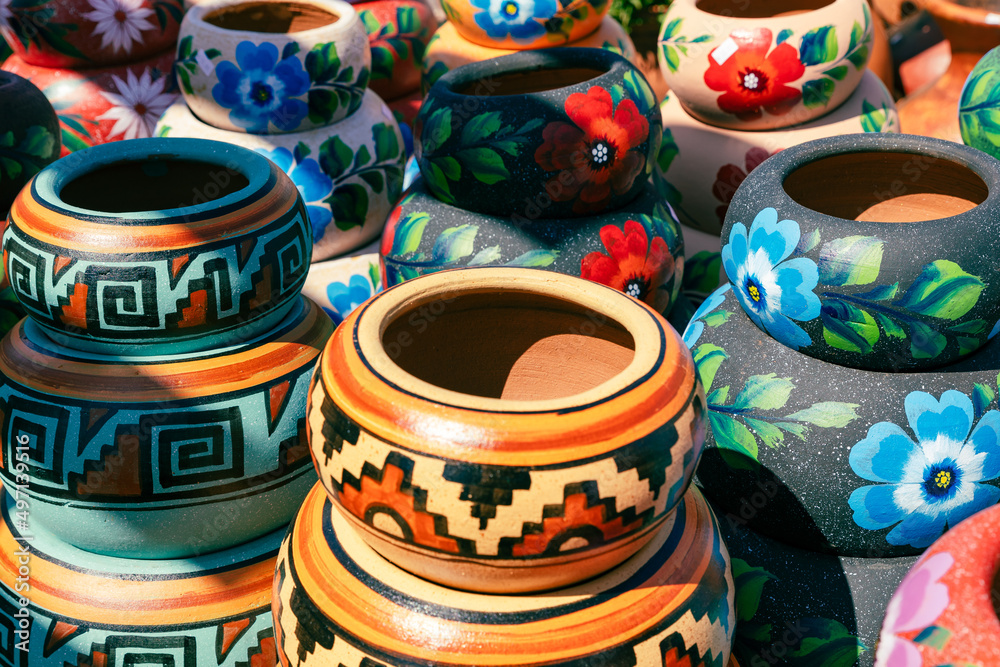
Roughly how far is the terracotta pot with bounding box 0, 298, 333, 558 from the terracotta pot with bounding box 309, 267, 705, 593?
0.40 metres

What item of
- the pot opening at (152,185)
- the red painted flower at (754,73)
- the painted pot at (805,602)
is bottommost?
the painted pot at (805,602)

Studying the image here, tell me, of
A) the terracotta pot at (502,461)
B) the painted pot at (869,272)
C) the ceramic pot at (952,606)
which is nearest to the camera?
the ceramic pot at (952,606)

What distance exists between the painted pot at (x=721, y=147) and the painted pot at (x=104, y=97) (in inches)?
69.7

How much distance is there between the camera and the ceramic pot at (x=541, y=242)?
2252mm

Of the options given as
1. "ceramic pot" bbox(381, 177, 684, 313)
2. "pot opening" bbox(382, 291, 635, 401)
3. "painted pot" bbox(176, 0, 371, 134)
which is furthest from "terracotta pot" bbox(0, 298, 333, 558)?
"painted pot" bbox(176, 0, 371, 134)

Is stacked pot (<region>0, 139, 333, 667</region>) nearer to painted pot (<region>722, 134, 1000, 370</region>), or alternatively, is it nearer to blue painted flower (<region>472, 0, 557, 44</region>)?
painted pot (<region>722, 134, 1000, 370</region>)

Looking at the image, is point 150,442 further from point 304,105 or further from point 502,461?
point 304,105

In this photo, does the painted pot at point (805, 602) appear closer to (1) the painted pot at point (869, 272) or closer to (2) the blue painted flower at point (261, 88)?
(1) the painted pot at point (869, 272)

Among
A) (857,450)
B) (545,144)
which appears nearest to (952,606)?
(857,450)

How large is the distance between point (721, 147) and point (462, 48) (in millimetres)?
973

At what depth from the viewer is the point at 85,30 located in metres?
3.08

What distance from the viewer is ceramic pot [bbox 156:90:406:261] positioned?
→ 103 inches

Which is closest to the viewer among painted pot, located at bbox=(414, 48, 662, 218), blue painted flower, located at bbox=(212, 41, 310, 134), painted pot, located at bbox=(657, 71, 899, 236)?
painted pot, located at bbox=(414, 48, 662, 218)

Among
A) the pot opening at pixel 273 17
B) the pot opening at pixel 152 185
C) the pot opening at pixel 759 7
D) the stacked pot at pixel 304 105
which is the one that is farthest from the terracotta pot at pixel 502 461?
the pot opening at pixel 759 7
